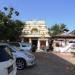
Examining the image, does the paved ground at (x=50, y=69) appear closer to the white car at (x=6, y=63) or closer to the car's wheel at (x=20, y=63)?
the car's wheel at (x=20, y=63)

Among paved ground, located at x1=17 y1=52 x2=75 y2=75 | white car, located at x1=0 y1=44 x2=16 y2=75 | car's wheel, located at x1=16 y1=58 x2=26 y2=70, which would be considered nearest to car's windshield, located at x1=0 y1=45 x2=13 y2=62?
white car, located at x1=0 y1=44 x2=16 y2=75

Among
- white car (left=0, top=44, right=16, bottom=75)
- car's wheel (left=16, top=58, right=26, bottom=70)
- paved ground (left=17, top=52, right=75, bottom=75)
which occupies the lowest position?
paved ground (left=17, top=52, right=75, bottom=75)

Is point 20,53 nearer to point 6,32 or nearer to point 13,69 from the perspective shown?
point 13,69

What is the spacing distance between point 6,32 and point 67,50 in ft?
49.0

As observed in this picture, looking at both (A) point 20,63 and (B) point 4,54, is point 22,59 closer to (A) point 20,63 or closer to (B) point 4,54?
(A) point 20,63

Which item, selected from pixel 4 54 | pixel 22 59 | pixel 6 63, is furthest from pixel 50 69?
pixel 6 63

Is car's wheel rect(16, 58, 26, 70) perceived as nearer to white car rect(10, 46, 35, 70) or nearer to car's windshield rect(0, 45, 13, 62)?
white car rect(10, 46, 35, 70)

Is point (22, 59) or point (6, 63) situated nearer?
point (6, 63)

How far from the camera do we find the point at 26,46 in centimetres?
2878

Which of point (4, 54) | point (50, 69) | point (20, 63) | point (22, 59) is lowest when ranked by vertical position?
point (50, 69)

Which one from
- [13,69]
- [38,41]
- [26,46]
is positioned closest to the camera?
[13,69]

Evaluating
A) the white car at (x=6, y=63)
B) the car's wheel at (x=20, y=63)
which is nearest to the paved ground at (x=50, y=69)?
the car's wheel at (x=20, y=63)

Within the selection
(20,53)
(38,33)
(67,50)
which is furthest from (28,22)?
(20,53)

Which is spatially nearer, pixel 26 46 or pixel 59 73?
pixel 59 73
